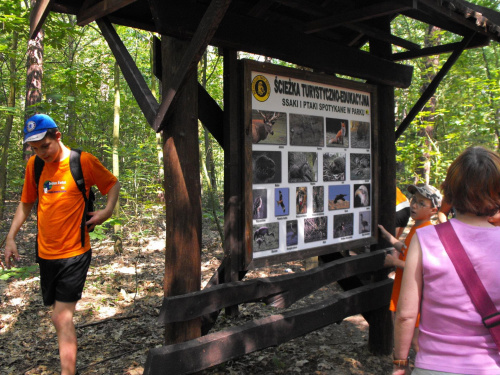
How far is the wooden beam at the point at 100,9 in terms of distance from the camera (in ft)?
9.05

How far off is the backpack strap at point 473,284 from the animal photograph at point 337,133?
2.33m

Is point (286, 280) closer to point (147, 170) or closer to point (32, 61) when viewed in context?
point (147, 170)

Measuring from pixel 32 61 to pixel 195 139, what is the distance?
276 inches

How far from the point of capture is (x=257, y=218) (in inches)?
133

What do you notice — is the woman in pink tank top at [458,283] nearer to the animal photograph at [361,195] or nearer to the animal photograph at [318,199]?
the animal photograph at [318,199]

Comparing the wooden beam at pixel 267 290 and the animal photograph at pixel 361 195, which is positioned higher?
the animal photograph at pixel 361 195

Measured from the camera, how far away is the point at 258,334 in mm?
3160

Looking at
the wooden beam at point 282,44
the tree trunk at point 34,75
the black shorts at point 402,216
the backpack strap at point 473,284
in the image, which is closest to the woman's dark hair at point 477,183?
the backpack strap at point 473,284

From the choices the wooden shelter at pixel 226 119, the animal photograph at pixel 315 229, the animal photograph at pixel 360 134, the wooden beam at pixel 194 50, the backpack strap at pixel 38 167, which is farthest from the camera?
the animal photograph at pixel 360 134

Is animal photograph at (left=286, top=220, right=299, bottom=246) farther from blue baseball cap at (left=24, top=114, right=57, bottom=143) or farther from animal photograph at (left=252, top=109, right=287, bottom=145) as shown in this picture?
blue baseball cap at (left=24, top=114, right=57, bottom=143)

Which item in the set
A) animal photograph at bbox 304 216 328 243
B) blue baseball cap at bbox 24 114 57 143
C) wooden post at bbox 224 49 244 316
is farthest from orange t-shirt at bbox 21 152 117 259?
animal photograph at bbox 304 216 328 243

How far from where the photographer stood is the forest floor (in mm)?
4188

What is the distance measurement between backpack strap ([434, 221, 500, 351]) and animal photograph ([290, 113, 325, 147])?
2.03 m

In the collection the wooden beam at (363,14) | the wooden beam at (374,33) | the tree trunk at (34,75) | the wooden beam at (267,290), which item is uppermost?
the tree trunk at (34,75)
